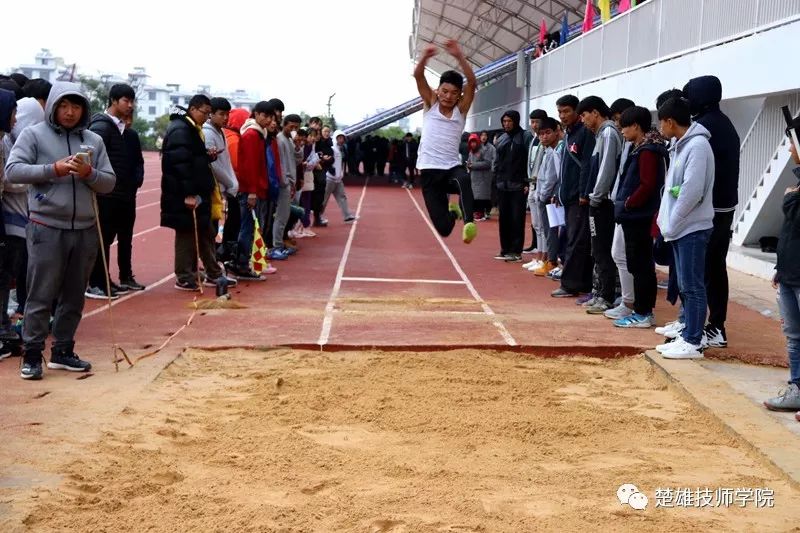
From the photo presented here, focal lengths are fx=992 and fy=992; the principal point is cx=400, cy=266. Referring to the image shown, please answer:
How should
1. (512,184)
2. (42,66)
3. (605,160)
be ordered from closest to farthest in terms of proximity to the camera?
(605,160)
(512,184)
(42,66)

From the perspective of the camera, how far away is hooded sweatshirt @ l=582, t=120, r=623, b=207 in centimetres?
914

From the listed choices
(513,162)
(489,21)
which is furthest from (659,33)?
(489,21)

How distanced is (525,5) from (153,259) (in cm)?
2678

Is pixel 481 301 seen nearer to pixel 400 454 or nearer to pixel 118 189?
pixel 118 189

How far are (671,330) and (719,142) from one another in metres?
1.68

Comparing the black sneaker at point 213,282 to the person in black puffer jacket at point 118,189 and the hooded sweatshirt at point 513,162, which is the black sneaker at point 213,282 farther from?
the hooded sweatshirt at point 513,162

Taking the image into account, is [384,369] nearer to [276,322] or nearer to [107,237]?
[276,322]

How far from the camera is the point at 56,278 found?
263 inches

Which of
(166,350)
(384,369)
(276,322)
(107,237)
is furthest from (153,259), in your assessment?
(384,369)

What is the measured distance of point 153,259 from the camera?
1380 cm

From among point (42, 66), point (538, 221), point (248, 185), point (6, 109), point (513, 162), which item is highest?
point (42, 66)

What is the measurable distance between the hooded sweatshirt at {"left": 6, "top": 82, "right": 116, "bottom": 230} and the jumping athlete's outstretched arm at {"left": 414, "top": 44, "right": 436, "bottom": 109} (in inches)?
108

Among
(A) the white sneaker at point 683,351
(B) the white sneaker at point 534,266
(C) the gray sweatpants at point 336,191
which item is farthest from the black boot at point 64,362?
(C) the gray sweatpants at point 336,191

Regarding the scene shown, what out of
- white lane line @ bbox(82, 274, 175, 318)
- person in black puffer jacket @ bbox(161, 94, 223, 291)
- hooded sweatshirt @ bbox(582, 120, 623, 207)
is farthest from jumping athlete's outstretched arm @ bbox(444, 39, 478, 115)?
white lane line @ bbox(82, 274, 175, 318)
